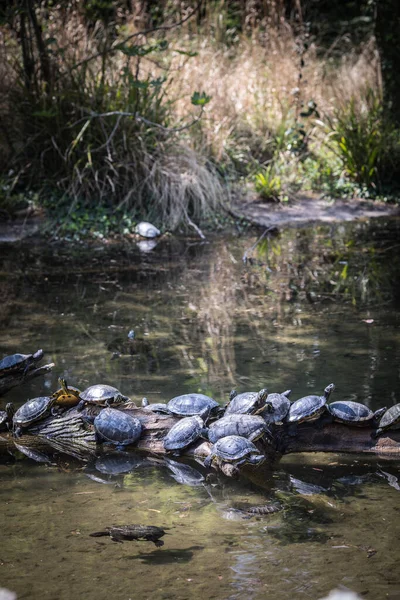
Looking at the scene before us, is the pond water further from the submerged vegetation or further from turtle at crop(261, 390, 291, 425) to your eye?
the submerged vegetation

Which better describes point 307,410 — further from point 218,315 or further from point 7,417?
point 218,315

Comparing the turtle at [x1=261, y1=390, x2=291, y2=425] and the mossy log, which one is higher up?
the turtle at [x1=261, y1=390, x2=291, y2=425]

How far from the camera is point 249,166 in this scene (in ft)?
32.2

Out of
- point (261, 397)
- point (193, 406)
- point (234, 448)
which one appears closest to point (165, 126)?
point (193, 406)

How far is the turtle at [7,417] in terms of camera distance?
3678 mm

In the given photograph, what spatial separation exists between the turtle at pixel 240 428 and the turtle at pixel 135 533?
67 centimetres

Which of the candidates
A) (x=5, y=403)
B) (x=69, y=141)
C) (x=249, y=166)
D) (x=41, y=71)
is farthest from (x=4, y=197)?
(x=5, y=403)

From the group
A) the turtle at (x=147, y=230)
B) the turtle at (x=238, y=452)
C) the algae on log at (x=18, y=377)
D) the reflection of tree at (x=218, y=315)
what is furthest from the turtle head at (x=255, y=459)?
the turtle at (x=147, y=230)

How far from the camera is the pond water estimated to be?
245 cm

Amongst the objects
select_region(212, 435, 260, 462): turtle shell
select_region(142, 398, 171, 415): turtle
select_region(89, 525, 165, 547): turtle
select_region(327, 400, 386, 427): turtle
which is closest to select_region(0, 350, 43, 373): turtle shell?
select_region(142, 398, 171, 415): turtle

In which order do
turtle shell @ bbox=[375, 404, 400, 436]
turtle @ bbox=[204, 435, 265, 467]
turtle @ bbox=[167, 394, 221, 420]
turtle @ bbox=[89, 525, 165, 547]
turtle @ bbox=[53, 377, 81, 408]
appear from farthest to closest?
turtle @ bbox=[53, 377, 81, 408] < turtle @ bbox=[167, 394, 221, 420] < turtle shell @ bbox=[375, 404, 400, 436] < turtle @ bbox=[204, 435, 265, 467] < turtle @ bbox=[89, 525, 165, 547]

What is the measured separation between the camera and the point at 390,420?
127 inches

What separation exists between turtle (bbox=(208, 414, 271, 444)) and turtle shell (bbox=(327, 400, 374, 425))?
0.33m

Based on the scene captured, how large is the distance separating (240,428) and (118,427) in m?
0.62
